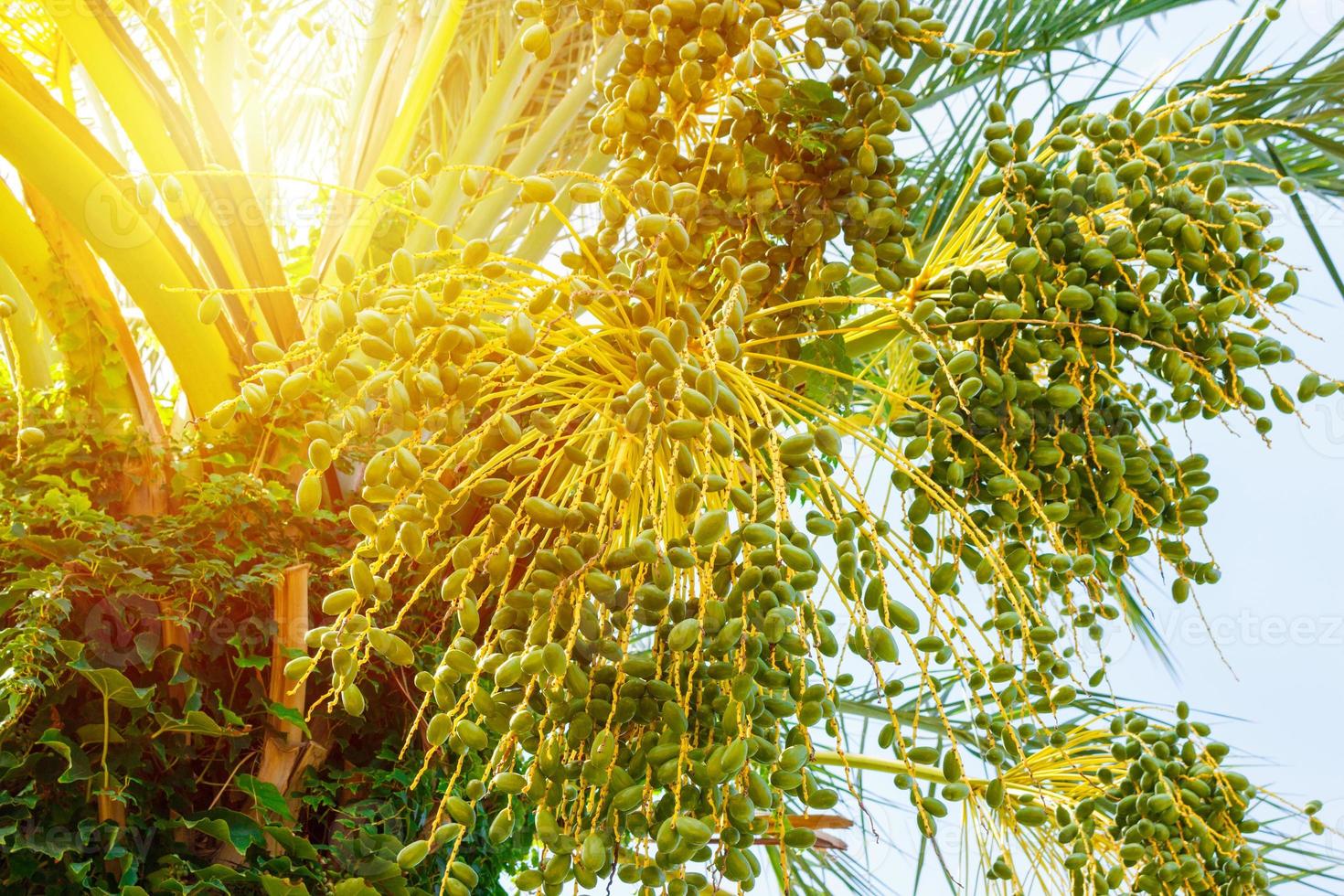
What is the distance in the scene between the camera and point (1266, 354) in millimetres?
925

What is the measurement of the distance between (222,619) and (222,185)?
46cm

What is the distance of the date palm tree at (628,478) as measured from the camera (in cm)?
72

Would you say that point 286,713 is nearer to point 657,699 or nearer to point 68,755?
point 68,755

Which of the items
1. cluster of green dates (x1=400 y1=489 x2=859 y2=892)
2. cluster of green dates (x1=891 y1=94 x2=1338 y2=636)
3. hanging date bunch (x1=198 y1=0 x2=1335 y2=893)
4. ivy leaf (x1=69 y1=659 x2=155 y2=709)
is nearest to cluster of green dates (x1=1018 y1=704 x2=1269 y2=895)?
hanging date bunch (x1=198 y1=0 x2=1335 y2=893)

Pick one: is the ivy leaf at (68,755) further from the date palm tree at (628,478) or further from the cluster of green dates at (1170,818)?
the cluster of green dates at (1170,818)

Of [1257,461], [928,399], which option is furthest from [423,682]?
[1257,461]

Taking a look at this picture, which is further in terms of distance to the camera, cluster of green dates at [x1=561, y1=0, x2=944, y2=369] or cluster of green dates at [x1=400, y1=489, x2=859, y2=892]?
cluster of green dates at [x1=561, y1=0, x2=944, y2=369]

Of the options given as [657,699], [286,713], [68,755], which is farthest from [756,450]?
[68,755]

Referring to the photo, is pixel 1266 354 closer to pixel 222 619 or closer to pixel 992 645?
pixel 992 645

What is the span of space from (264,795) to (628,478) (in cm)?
46

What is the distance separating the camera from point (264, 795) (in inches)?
37.2

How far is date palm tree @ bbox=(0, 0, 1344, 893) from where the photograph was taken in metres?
0.72

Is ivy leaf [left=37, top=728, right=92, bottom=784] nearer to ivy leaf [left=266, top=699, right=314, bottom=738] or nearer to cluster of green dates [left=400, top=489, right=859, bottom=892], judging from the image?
ivy leaf [left=266, top=699, right=314, bottom=738]

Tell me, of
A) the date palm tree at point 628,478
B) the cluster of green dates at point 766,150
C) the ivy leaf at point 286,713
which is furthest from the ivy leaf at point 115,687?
the cluster of green dates at point 766,150
